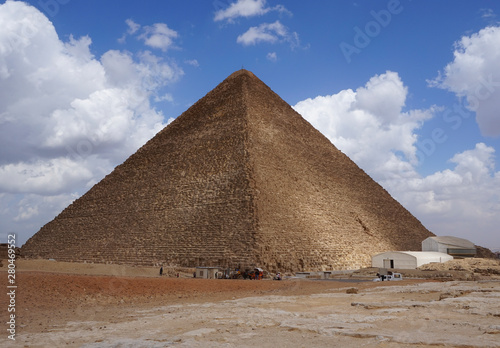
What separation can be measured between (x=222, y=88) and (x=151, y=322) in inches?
1838

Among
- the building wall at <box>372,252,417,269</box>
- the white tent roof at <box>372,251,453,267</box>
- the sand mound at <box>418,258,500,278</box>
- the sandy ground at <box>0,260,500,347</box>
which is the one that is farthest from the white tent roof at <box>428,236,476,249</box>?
the sandy ground at <box>0,260,500,347</box>

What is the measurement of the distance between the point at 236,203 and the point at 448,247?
23.2 meters

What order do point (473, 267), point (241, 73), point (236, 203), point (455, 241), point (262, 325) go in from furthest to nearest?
1. point (241, 73)
2. point (455, 241)
3. point (236, 203)
4. point (473, 267)
5. point (262, 325)

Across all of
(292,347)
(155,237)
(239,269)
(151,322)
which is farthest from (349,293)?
(155,237)

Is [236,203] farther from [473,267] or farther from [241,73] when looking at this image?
[241,73]

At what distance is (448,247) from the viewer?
43031 millimetres

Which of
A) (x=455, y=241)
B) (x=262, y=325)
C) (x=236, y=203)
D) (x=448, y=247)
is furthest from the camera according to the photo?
(x=455, y=241)

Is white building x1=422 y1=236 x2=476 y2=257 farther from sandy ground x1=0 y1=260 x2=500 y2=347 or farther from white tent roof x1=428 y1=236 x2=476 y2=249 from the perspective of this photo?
sandy ground x1=0 y1=260 x2=500 y2=347

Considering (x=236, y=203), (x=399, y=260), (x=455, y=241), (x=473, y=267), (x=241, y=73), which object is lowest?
(x=473, y=267)

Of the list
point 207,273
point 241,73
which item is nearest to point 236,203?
point 207,273

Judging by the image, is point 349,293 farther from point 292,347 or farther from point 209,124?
point 209,124

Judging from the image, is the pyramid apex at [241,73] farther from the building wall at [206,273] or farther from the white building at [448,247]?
the building wall at [206,273]

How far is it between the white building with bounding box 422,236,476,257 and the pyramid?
321cm

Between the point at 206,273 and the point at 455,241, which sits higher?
the point at 455,241
